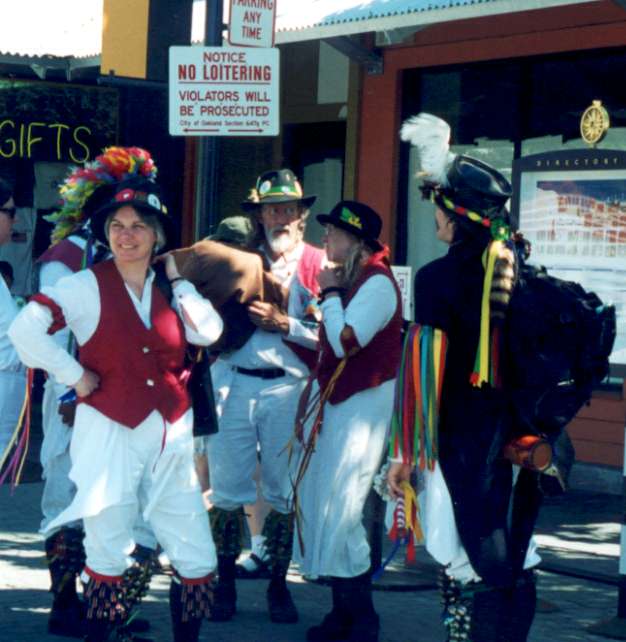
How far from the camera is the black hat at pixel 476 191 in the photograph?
5410mm

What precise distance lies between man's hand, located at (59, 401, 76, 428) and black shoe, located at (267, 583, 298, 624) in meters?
1.31

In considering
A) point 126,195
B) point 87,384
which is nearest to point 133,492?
point 87,384

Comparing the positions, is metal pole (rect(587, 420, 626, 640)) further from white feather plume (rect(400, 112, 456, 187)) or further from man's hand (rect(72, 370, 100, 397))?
man's hand (rect(72, 370, 100, 397))

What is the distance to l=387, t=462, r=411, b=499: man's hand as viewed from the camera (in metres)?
5.47

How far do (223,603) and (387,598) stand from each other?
0.90 meters

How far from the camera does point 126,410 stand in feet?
18.3

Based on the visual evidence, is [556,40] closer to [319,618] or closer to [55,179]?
[55,179]

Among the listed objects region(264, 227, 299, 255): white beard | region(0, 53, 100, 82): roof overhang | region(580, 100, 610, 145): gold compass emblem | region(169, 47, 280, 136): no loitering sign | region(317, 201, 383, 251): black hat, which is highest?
region(0, 53, 100, 82): roof overhang

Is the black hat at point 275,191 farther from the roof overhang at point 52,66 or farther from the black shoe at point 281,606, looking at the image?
the roof overhang at point 52,66

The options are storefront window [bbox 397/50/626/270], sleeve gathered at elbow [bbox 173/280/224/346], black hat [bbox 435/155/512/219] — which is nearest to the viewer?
black hat [bbox 435/155/512/219]

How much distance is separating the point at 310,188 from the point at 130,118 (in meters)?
7.59

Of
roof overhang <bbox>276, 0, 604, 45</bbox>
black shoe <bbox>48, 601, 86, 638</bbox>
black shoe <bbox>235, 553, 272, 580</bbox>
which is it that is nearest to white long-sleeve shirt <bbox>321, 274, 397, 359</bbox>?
black shoe <bbox>48, 601, 86, 638</bbox>

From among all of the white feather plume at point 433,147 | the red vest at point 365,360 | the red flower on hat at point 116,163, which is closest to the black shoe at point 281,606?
the red vest at point 365,360

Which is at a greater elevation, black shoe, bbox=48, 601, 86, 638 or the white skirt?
the white skirt
